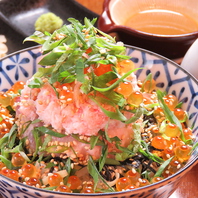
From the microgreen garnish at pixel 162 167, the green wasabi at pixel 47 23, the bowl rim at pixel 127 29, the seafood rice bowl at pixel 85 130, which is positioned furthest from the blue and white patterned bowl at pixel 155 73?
the green wasabi at pixel 47 23

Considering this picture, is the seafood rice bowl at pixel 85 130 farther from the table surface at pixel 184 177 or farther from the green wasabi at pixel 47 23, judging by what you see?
the green wasabi at pixel 47 23

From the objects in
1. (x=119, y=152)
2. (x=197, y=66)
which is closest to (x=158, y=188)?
(x=119, y=152)

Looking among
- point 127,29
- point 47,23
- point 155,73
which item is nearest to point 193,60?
point 155,73

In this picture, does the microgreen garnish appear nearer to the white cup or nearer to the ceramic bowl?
the white cup

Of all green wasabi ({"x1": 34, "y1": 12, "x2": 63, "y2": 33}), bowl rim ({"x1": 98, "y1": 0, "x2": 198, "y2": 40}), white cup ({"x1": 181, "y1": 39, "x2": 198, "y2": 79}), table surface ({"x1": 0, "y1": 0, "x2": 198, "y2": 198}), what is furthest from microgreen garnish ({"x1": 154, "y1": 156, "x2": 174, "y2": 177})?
green wasabi ({"x1": 34, "y1": 12, "x2": 63, "y2": 33})

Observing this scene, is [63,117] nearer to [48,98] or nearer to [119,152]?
[48,98]
